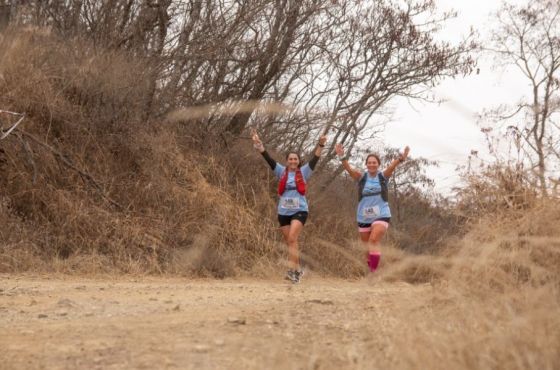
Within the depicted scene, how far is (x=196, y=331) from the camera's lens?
13.7 feet

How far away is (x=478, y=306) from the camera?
344cm

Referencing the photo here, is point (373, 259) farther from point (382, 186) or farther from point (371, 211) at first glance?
point (382, 186)

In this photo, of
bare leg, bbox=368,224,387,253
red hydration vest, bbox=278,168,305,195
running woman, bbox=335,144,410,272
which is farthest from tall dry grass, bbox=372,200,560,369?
red hydration vest, bbox=278,168,305,195

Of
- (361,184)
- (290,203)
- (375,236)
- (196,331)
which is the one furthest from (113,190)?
(196,331)

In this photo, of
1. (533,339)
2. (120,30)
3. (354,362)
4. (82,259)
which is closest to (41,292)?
(82,259)

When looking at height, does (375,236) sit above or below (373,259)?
above

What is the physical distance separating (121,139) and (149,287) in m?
4.88

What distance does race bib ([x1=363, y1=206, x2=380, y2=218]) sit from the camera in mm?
8664

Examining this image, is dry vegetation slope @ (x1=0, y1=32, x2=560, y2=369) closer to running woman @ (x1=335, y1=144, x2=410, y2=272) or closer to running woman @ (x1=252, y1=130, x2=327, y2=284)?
running woman @ (x1=335, y1=144, x2=410, y2=272)

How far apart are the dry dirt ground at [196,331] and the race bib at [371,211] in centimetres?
260

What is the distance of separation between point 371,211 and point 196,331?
4.84 meters

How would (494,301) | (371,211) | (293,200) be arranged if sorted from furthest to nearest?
(293,200), (371,211), (494,301)

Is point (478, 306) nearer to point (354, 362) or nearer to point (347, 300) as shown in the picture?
point (354, 362)

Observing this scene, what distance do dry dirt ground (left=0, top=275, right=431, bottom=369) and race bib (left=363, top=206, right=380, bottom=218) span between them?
2.60 metres
